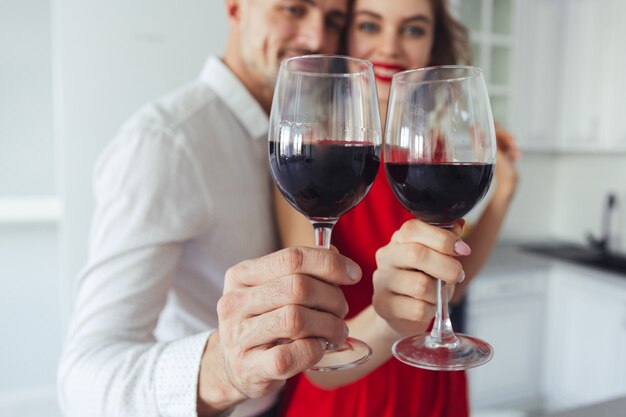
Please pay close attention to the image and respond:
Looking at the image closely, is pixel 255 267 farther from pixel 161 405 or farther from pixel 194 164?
pixel 194 164

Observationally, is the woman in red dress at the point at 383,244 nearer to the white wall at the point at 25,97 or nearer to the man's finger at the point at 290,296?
the man's finger at the point at 290,296

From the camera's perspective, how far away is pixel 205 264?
0.93m

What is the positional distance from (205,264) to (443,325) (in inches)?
18.4

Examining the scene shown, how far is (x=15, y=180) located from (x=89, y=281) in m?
2.41

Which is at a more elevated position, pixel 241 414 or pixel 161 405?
pixel 161 405

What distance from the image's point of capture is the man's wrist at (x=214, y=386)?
1.98 ft

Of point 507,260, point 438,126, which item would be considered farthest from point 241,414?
point 507,260

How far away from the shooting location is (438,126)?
0.57 meters

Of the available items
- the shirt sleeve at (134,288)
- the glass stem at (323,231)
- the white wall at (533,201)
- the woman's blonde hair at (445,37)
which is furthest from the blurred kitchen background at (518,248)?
the glass stem at (323,231)

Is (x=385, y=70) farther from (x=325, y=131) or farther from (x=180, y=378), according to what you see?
(x=180, y=378)

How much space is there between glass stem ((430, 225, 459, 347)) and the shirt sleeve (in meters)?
0.29

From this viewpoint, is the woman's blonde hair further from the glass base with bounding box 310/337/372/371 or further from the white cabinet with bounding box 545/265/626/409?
the white cabinet with bounding box 545/265/626/409

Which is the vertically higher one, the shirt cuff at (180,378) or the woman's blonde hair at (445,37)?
the woman's blonde hair at (445,37)

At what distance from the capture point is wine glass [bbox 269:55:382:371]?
0.53 m
